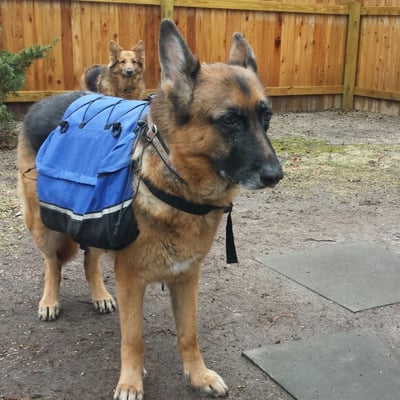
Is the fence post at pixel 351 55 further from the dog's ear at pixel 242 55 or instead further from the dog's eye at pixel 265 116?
the dog's eye at pixel 265 116

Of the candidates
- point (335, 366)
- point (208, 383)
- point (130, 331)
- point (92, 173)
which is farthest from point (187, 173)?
point (335, 366)

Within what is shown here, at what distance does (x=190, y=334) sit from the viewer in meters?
2.92

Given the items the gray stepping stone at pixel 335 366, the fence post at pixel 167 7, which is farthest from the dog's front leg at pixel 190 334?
the fence post at pixel 167 7

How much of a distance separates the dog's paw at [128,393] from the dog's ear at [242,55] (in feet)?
5.84

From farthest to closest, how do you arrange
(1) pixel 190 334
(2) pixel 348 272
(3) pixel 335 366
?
(2) pixel 348 272 < (3) pixel 335 366 < (1) pixel 190 334

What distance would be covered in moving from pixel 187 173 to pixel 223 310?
5.24 ft

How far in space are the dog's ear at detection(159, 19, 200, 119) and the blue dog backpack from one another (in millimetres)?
409

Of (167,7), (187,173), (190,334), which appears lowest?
(190,334)

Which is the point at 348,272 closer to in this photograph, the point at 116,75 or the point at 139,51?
the point at 116,75

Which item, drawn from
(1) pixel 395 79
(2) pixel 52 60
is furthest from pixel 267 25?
(2) pixel 52 60

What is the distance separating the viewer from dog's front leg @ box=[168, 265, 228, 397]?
9.32ft

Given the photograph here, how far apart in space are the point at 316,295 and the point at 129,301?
69.4 inches

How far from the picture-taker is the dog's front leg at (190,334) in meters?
2.84

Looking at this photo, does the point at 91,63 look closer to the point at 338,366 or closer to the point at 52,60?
the point at 52,60
